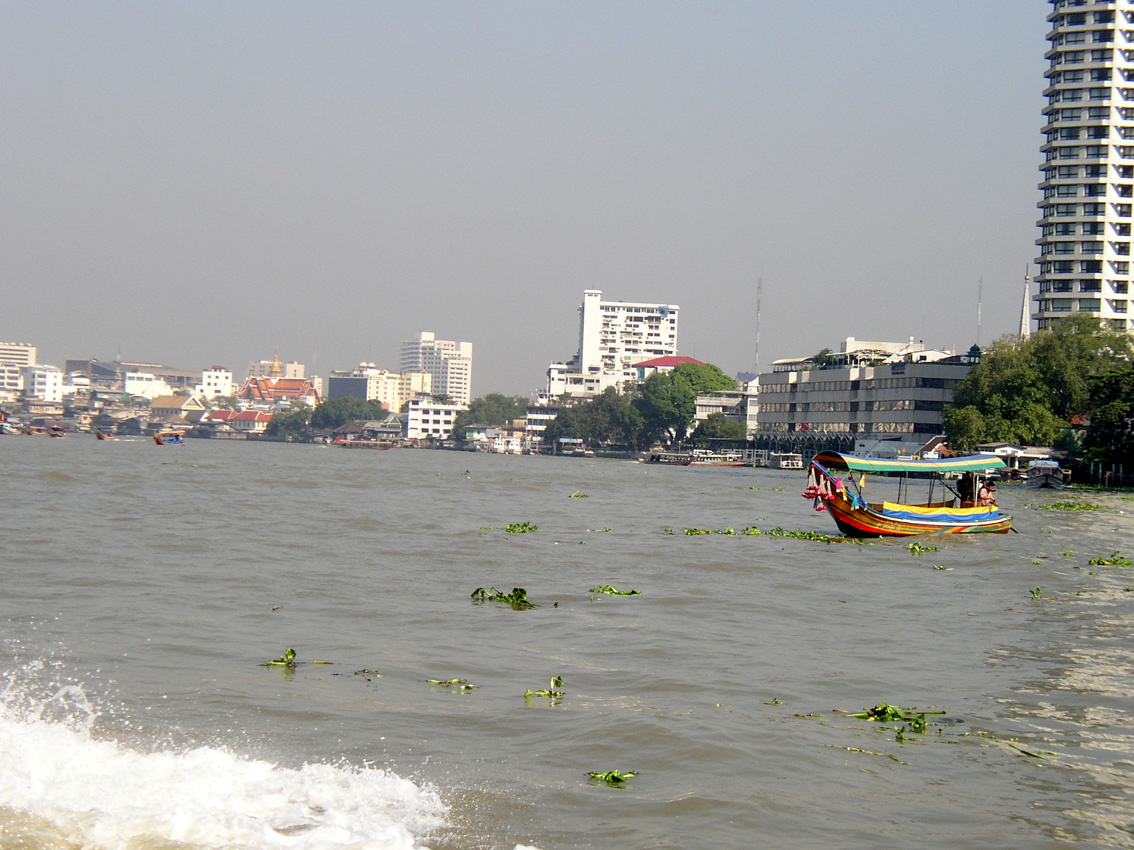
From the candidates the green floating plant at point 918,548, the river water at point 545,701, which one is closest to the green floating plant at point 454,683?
the river water at point 545,701

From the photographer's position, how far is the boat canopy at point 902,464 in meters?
23.5

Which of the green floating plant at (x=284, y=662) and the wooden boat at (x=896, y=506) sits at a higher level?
the wooden boat at (x=896, y=506)

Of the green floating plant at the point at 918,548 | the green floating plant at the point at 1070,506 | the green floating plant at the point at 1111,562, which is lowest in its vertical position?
the green floating plant at the point at 918,548

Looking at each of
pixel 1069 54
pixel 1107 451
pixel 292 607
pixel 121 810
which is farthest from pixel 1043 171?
pixel 121 810

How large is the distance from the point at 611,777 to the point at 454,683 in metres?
2.51

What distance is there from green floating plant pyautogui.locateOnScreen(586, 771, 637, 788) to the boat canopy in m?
17.3

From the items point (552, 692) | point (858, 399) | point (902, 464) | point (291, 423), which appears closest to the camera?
point (552, 692)

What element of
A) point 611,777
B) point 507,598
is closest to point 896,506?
point 507,598

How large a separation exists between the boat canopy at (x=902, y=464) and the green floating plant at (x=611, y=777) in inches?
682

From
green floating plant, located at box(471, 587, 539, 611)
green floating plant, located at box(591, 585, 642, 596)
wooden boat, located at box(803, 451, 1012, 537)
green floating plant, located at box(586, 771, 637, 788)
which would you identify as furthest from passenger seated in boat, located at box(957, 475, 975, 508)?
green floating plant, located at box(586, 771, 637, 788)

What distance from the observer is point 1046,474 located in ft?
169

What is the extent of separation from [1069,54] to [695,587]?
7412 centimetres

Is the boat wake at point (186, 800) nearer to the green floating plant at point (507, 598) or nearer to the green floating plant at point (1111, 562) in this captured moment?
the green floating plant at point (507, 598)

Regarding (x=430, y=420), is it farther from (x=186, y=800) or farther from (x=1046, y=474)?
(x=186, y=800)
